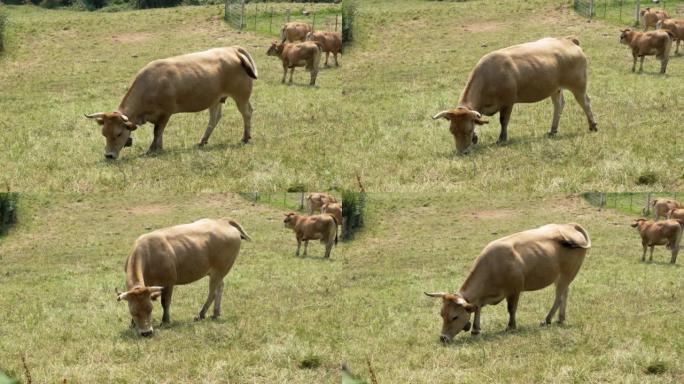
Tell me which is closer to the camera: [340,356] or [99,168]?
[340,356]

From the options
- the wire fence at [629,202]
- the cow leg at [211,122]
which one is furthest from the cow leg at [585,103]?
the cow leg at [211,122]

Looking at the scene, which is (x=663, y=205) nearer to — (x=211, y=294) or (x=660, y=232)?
(x=660, y=232)

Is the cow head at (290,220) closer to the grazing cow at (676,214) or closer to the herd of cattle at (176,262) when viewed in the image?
the herd of cattle at (176,262)

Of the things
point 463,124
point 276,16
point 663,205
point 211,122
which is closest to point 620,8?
point 276,16

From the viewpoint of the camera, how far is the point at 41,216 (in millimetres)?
20672

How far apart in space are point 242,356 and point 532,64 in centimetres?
911

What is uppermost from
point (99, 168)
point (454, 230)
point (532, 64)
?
point (532, 64)

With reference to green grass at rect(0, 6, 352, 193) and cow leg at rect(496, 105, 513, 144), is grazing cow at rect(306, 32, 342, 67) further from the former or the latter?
cow leg at rect(496, 105, 513, 144)

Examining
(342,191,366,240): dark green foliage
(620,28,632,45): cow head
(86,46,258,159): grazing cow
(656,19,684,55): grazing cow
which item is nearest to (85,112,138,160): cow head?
(86,46,258,159): grazing cow

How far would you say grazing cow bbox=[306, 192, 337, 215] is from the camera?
21.6 meters

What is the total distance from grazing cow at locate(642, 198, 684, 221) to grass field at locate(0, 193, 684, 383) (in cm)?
372

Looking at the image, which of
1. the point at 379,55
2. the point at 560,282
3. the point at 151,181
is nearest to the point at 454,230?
the point at 560,282

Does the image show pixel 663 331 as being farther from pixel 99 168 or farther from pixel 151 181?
pixel 99 168

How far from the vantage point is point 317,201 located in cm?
2248
